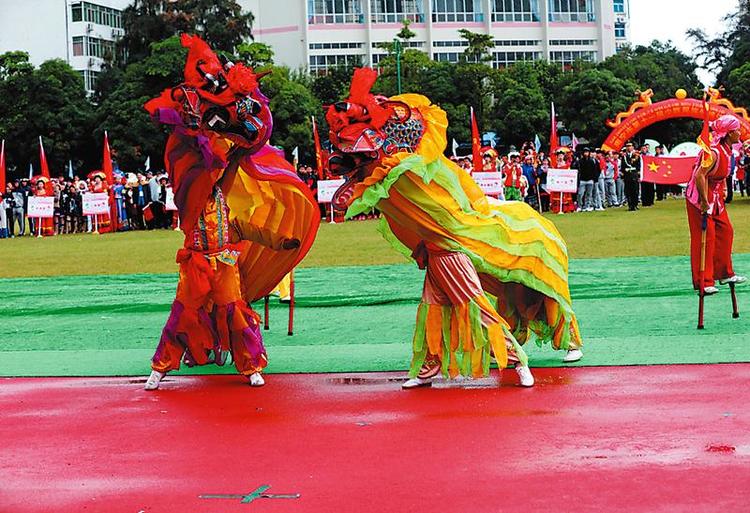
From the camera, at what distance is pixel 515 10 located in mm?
86688

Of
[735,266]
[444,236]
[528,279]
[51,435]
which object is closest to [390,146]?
[444,236]

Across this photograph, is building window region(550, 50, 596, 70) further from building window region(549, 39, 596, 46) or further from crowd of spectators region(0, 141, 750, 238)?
crowd of spectators region(0, 141, 750, 238)

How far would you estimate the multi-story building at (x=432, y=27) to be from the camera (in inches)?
3310

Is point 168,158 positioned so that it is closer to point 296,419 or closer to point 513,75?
point 296,419

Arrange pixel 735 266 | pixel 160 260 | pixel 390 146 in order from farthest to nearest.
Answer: pixel 160 260, pixel 735 266, pixel 390 146

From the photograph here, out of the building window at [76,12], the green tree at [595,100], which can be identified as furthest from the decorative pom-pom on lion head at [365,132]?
the building window at [76,12]

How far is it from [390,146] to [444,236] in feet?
2.32

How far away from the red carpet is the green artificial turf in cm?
81

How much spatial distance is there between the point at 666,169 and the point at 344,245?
13164 mm

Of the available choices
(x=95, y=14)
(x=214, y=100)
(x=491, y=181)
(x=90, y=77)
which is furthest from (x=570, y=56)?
(x=214, y=100)

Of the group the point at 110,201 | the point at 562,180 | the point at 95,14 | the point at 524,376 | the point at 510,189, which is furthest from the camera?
the point at 95,14

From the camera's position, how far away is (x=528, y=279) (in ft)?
26.9

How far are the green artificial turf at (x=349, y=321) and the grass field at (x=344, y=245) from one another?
1.75m

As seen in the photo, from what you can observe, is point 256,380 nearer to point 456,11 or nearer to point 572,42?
point 456,11
